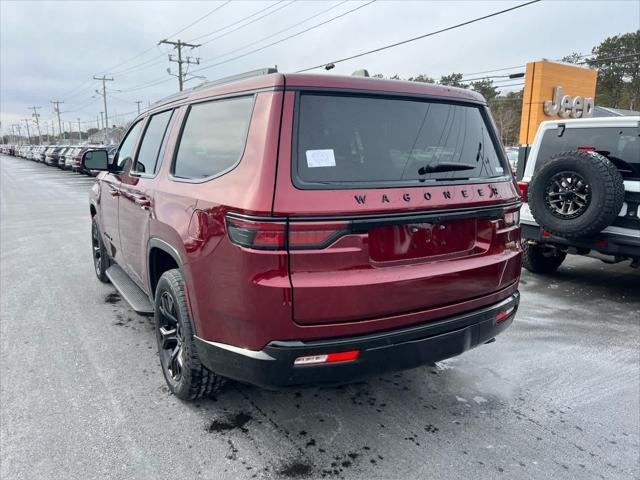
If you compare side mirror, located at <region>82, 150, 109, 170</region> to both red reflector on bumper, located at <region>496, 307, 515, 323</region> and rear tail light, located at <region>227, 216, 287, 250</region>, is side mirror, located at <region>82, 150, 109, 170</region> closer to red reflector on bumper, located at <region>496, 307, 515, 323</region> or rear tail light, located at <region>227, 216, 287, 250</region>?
rear tail light, located at <region>227, 216, 287, 250</region>

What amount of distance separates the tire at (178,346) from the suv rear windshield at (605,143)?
4.71 metres

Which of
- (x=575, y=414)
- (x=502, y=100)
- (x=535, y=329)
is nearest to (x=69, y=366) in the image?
(x=575, y=414)

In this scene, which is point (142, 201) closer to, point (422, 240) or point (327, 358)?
point (327, 358)

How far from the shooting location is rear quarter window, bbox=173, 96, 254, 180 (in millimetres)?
2434

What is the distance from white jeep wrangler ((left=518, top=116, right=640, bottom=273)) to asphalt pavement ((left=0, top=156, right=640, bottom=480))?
96 centimetres

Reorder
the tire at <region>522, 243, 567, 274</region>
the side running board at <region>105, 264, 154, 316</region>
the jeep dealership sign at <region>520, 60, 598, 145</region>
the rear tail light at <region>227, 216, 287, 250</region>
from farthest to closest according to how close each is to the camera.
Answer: the jeep dealership sign at <region>520, 60, 598, 145</region>, the tire at <region>522, 243, 567, 274</region>, the side running board at <region>105, 264, 154, 316</region>, the rear tail light at <region>227, 216, 287, 250</region>

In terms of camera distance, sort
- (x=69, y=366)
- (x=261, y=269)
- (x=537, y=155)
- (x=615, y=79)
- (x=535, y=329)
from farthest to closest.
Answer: (x=615, y=79) → (x=537, y=155) → (x=535, y=329) → (x=69, y=366) → (x=261, y=269)

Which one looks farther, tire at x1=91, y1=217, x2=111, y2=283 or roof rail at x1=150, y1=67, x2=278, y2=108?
tire at x1=91, y1=217, x2=111, y2=283

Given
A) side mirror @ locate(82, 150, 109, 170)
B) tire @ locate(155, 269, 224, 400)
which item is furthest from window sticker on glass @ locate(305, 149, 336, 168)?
side mirror @ locate(82, 150, 109, 170)

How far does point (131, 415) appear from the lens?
2.90 metres

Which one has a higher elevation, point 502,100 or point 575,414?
point 502,100

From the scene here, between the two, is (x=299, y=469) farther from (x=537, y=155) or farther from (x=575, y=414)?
(x=537, y=155)

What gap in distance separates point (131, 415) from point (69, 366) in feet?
3.18

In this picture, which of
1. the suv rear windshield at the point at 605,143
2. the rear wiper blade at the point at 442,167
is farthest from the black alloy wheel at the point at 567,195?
the rear wiper blade at the point at 442,167
